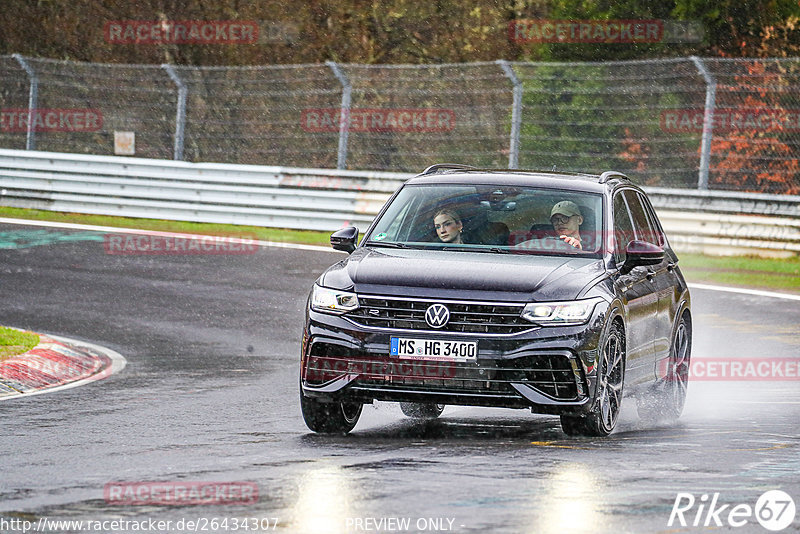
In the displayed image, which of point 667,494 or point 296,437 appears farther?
point 296,437

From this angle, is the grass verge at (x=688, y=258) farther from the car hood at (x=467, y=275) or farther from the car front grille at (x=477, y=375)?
the car front grille at (x=477, y=375)

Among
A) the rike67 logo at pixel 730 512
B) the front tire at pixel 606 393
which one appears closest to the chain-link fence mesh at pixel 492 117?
the front tire at pixel 606 393

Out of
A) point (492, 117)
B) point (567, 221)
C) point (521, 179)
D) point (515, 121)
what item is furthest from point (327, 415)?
point (492, 117)

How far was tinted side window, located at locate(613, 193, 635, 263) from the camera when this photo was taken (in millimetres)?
10352

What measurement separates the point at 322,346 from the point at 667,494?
104 inches

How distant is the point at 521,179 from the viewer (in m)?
10.6

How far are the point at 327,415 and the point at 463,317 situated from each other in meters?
1.19

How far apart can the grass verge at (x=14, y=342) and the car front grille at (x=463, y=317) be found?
14.7 ft

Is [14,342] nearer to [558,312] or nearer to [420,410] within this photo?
[420,410]

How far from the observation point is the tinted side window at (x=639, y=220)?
1124 centimetres

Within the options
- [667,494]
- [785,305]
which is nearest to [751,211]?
[785,305]

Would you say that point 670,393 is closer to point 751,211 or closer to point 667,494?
point 667,494

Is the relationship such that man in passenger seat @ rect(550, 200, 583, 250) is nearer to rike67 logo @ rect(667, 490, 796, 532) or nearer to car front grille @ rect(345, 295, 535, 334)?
car front grille @ rect(345, 295, 535, 334)

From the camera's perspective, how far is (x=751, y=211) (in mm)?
22125
